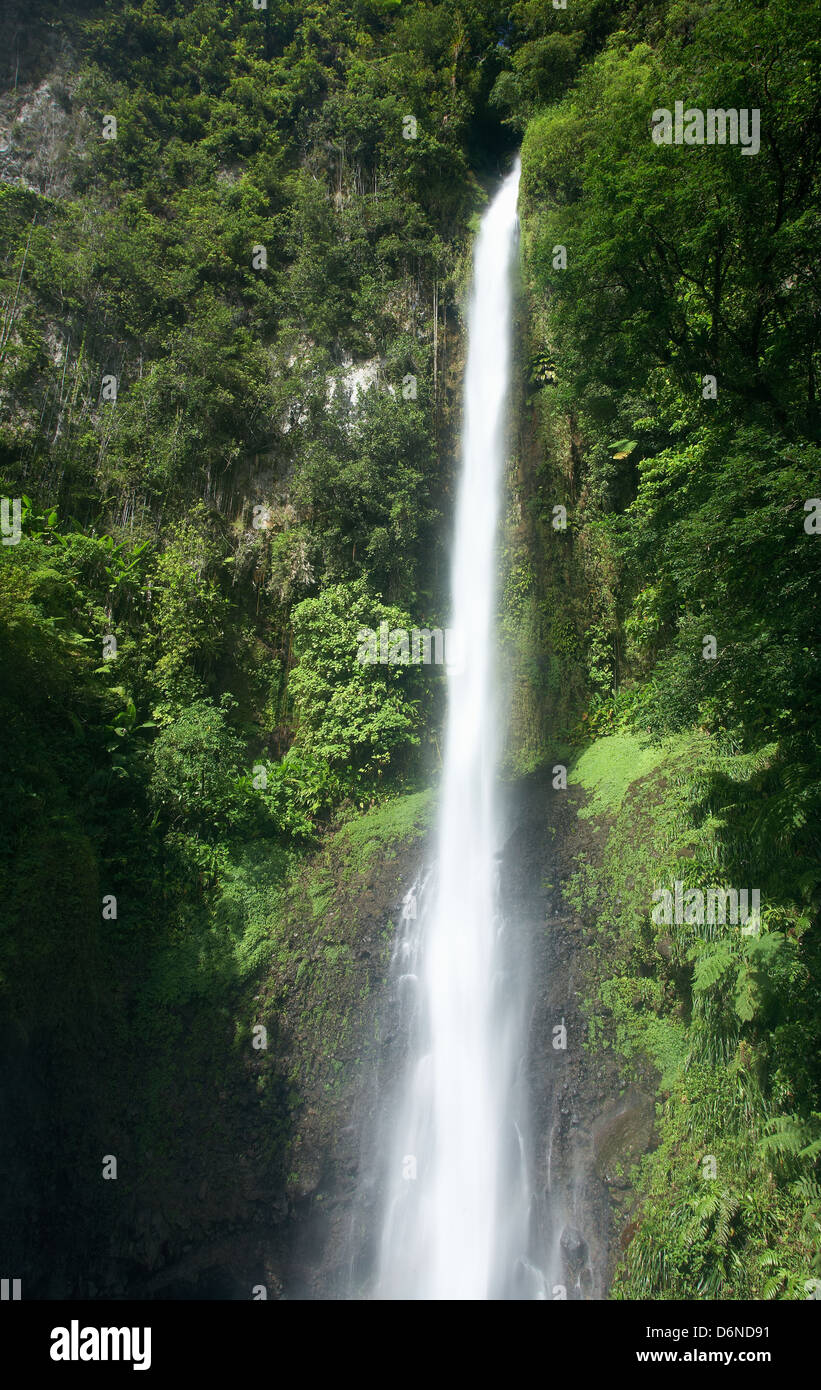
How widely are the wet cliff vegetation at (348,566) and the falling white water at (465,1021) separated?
59cm

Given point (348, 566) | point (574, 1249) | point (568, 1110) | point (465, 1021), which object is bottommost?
point (574, 1249)

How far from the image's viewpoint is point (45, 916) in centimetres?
950

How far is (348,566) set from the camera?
47.4 feet

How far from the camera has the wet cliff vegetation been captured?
7.14 m

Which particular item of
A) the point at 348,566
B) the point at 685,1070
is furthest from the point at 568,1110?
the point at 348,566

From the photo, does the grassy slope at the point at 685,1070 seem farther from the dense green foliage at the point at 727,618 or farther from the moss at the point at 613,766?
the moss at the point at 613,766

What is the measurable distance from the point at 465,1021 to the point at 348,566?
8.88 m

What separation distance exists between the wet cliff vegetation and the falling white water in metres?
0.59

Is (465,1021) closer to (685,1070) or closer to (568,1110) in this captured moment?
(568,1110)

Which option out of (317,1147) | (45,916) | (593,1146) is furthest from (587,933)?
(45,916)

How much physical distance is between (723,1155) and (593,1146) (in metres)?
1.66

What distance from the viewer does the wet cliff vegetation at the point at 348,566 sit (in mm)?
7141

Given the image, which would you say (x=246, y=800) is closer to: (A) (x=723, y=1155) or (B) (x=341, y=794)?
(B) (x=341, y=794)

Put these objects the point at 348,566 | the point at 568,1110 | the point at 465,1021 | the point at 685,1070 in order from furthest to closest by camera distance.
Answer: the point at 348,566 < the point at 465,1021 < the point at 568,1110 < the point at 685,1070
